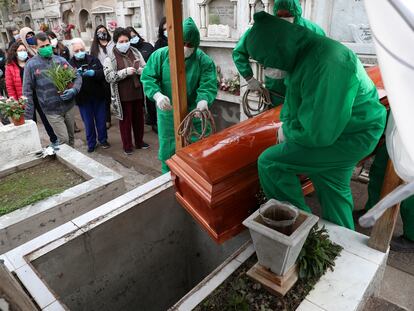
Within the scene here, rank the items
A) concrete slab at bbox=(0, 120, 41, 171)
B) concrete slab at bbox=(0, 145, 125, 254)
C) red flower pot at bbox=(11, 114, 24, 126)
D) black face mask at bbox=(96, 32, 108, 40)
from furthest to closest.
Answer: black face mask at bbox=(96, 32, 108, 40) < red flower pot at bbox=(11, 114, 24, 126) < concrete slab at bbox=(0, 120, 41, 171) < concrete slab at bbox=(0, 145, 125, 254)

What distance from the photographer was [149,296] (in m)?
3.23

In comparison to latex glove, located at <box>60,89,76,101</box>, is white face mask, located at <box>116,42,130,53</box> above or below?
above

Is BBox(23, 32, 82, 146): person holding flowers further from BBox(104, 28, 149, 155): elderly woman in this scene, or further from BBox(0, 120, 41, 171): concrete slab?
BBox(104, 28, 149, 155): elderly woman

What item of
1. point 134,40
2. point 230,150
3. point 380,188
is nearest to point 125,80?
point 134,40

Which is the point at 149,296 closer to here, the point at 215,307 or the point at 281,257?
the point at 215,307

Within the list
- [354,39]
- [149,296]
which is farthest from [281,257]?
[354,39]

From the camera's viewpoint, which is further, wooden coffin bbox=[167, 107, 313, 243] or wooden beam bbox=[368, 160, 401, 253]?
wooden coffin bbox=[167, 107, 313, 243]

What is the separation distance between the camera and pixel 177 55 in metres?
2.69

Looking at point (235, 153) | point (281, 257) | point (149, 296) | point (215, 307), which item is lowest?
point (149, 296)

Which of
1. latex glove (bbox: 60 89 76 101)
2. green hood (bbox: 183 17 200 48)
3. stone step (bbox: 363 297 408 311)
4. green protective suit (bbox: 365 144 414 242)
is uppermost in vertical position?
green hood (bbox: 183 17 200 48)

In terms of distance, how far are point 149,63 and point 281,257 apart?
2.74m

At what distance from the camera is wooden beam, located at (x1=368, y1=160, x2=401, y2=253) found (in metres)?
1.92

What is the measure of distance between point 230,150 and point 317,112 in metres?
0.87

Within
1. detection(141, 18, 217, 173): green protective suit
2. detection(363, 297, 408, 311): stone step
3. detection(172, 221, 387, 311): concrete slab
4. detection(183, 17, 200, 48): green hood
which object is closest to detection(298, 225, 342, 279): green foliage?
detection(172, 221, 387, 311): concrete slab
